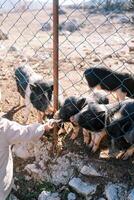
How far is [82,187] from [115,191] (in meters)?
0.28

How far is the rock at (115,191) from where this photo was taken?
3533mm

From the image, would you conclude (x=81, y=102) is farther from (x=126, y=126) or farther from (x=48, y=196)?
(x=48, y=196)

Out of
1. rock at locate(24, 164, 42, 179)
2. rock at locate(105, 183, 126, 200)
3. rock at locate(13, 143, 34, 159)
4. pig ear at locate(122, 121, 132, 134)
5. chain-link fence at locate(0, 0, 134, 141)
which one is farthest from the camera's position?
chain-link fence at locate(0, 0, 134, 141)

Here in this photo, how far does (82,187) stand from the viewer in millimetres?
3658

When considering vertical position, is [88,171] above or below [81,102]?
below

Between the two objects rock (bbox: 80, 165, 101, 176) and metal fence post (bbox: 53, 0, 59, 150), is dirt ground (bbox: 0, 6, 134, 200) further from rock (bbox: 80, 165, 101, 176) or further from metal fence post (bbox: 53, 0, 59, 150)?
metal fence post (bbox: 53, 0, 59, 150)

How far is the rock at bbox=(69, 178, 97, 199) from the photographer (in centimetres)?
361

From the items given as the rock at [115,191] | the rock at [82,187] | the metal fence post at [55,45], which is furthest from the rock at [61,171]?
the rock at [115,191]

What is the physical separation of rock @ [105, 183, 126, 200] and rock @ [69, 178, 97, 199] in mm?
123

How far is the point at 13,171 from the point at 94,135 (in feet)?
2.60

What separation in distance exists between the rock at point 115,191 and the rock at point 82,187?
12 centimetres

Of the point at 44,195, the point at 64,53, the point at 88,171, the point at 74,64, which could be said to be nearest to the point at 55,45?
the point at 88,171

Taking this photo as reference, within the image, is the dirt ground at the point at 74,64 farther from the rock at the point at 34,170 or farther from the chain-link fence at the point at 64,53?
the rock at the point at 34,170

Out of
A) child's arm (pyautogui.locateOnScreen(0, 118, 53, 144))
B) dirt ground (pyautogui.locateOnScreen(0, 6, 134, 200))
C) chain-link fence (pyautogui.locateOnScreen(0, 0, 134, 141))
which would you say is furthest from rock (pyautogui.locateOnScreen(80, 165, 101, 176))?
chain-link fence (pyautogui.locateOnScreen(0, 0, 134, 141))
